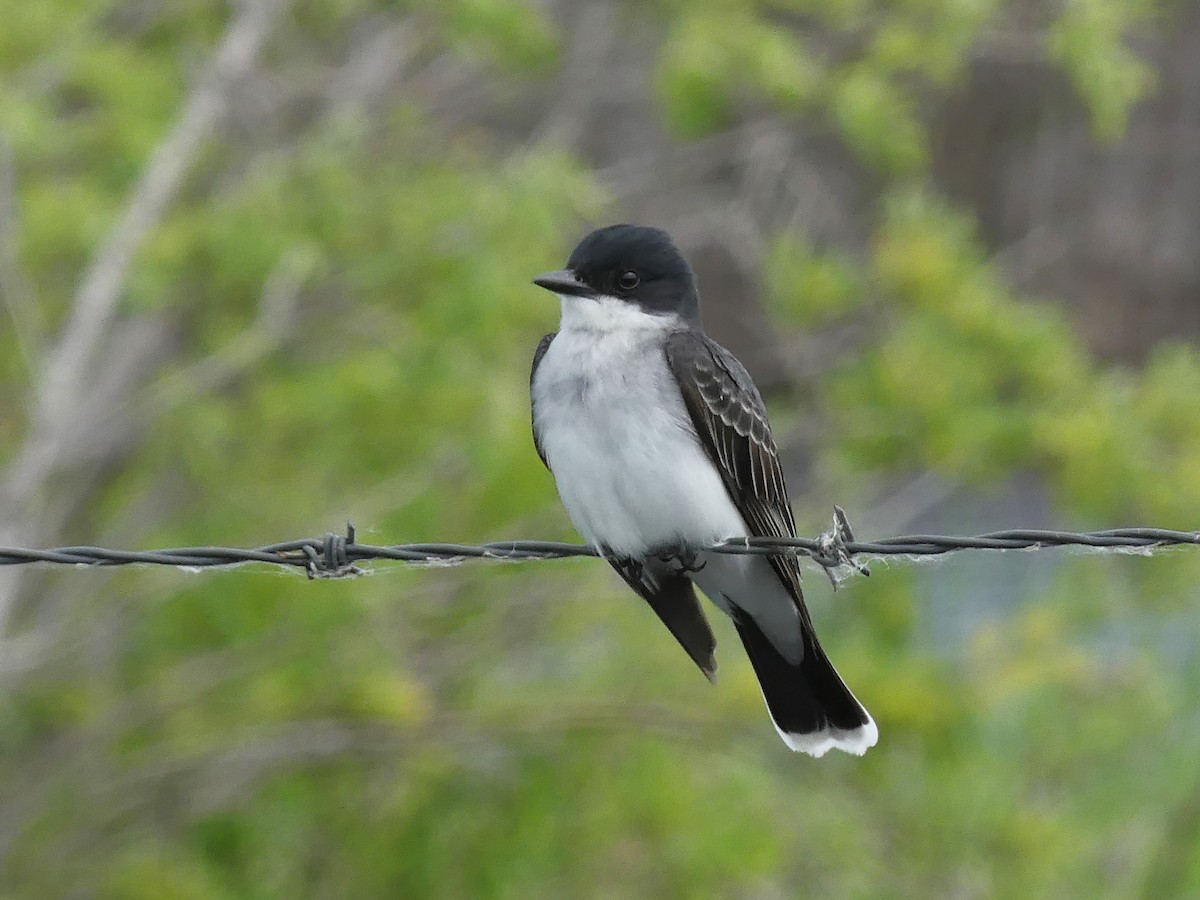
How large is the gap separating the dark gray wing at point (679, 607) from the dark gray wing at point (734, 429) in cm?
27

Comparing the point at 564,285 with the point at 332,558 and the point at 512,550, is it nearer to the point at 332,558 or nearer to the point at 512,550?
the point at 512,550

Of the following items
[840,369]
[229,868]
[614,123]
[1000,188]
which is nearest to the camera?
[229,868]

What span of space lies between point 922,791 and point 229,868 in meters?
2.74

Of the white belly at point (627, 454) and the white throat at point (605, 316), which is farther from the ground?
the white throat at point (605, 316)

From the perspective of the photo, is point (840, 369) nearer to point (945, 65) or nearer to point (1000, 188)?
point (945, 65)

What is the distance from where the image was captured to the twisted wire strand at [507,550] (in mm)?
3516

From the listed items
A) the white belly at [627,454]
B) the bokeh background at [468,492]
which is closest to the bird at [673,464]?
the white belly at [627,454]

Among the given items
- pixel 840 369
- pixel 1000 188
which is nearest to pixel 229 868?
pixel 840 369

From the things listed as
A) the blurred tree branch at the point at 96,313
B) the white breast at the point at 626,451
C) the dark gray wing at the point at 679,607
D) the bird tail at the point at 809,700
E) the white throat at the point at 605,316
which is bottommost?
the bird tail at the point at 809,700

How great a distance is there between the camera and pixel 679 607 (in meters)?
4.84

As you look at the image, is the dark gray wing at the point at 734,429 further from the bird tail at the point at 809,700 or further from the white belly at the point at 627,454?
the bird tail at the point at 809,700

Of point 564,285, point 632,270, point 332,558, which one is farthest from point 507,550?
point 632,270

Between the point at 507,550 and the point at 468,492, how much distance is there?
11.3 ft

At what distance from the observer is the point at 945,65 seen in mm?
7574
